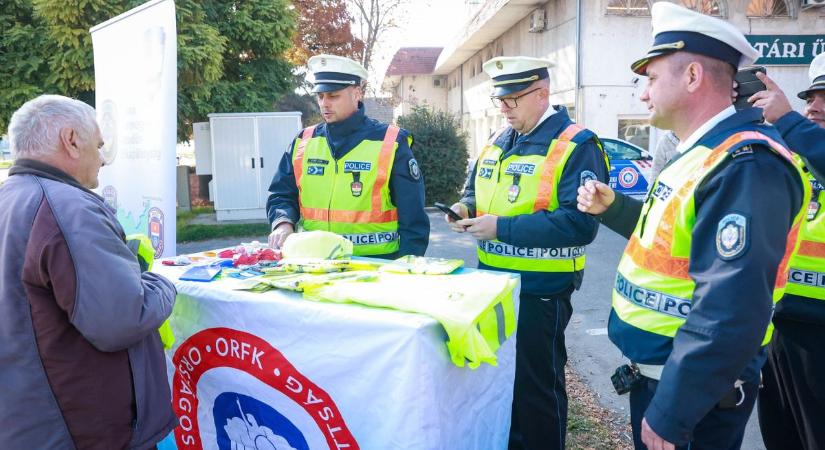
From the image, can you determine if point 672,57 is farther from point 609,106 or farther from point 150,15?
point 609,106

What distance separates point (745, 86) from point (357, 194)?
198 cm

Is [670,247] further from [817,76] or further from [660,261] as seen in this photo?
[817,76]

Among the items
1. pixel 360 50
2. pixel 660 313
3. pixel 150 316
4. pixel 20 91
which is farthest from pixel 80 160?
pixel 360 50

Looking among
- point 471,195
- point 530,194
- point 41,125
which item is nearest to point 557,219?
point 530,194

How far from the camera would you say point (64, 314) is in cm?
176

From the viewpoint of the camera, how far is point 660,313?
1.71m

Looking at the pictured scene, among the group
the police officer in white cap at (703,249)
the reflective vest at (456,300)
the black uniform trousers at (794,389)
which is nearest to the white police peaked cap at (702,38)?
the police officer in white cap at (703,249)

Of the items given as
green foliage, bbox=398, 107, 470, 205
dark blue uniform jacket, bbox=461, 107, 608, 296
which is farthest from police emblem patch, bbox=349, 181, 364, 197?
green foliage, bbox=398, 107, 470, 205

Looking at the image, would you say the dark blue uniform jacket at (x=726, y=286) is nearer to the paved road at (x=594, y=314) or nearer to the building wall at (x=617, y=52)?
the paved road at (x=594, y=314)

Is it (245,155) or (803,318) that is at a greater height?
(245,155)

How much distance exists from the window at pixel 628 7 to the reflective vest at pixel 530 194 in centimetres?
1227

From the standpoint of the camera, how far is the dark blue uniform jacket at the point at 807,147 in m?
2.19

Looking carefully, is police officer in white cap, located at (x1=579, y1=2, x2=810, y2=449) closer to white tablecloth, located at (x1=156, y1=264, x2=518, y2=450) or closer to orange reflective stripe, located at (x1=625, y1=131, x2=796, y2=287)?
orange reflective stripe, located at (x1=625, y1=131, x2=796, y2=287)

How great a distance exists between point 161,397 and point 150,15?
357 centimetres
